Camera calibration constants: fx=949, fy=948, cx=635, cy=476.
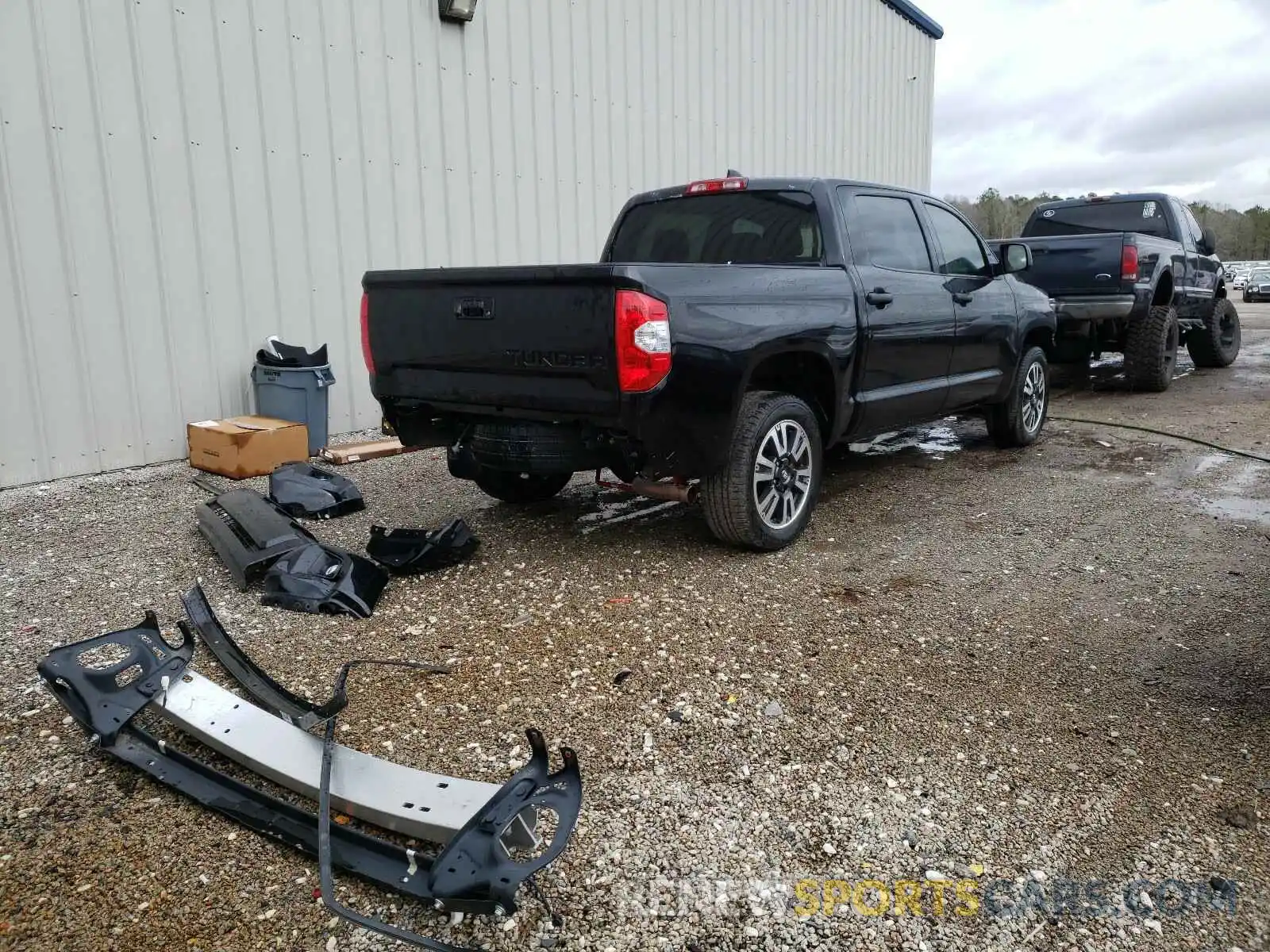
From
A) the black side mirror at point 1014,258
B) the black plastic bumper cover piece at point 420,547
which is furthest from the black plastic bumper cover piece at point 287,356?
the black side mirror at point 1014,258

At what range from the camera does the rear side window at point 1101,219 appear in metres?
10.6

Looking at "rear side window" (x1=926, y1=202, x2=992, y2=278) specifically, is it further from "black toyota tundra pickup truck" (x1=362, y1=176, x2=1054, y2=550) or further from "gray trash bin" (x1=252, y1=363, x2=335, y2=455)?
"gray trash bin" (x1=252, y1=363, x2=335, y2=455)

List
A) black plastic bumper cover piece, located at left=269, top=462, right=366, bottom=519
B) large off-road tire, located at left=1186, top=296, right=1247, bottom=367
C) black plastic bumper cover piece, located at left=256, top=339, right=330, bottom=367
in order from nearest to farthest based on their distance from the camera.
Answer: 1. black plastic bumper cover piece, located at left=269, top=462, right=366, bottom=519
2. black plastic bumper cover piece, located at left=256, top=339, right=330, bottom=367
3. large off-road tire, located at left=1186, top=296, right=1247, bottom=367

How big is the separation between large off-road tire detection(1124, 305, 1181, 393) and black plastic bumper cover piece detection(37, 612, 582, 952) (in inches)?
363

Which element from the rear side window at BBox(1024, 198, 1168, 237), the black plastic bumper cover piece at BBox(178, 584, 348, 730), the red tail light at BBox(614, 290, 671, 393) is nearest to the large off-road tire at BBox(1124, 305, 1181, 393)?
the rear side window at BBox(1024, 198, 1168, 237)

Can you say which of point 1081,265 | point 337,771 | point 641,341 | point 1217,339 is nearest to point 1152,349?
point 1081,265

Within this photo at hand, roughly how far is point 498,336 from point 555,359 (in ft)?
1.04

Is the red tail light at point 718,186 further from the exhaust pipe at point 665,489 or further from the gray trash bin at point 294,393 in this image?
the gray trash bin at point 294,393

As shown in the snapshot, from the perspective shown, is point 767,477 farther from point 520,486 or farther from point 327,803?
point 327,803

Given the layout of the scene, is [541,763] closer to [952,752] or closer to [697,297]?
[952,752]

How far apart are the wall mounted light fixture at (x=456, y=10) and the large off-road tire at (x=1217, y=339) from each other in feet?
29.9

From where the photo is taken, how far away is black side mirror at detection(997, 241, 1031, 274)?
608 centimetres

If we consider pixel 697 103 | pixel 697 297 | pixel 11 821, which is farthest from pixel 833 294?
pixel 697 103

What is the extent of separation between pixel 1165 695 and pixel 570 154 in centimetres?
758
